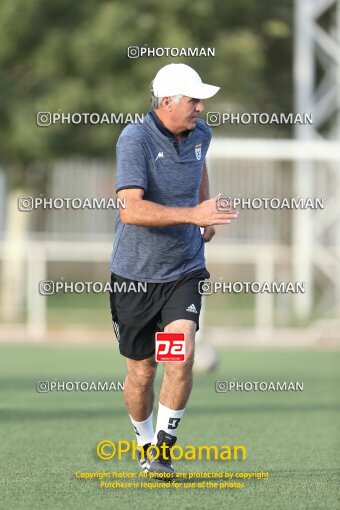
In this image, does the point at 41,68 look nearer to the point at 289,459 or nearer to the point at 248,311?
the point at 248,311

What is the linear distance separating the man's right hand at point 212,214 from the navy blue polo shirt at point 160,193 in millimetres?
453

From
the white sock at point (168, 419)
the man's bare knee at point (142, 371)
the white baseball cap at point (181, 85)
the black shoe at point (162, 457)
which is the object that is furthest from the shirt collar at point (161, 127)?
the black shoe at point (162, 457)

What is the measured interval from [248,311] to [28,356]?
294 inches

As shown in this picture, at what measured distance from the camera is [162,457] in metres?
7.71

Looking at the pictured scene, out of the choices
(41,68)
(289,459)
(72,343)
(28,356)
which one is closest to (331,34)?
(41,68)

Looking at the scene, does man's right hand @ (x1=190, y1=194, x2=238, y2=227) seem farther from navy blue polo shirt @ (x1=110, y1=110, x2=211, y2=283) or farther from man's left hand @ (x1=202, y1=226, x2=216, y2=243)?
man's left hand @ (x1=202, y1=226, x2=216, y2=243)

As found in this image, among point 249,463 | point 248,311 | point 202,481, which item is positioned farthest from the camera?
point 248,311

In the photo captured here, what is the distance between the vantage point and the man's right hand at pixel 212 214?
23.8 ft

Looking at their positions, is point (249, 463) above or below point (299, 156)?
below

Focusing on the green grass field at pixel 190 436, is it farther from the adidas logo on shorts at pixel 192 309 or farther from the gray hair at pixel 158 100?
the gray hair at pixel 158 100

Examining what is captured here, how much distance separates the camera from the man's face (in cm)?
772

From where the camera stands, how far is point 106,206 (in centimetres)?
1066

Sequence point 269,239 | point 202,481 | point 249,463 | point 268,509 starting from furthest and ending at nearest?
point 269,239, point 249,463, point 202,481, point 268,509

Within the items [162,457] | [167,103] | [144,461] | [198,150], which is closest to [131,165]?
[167,103]
